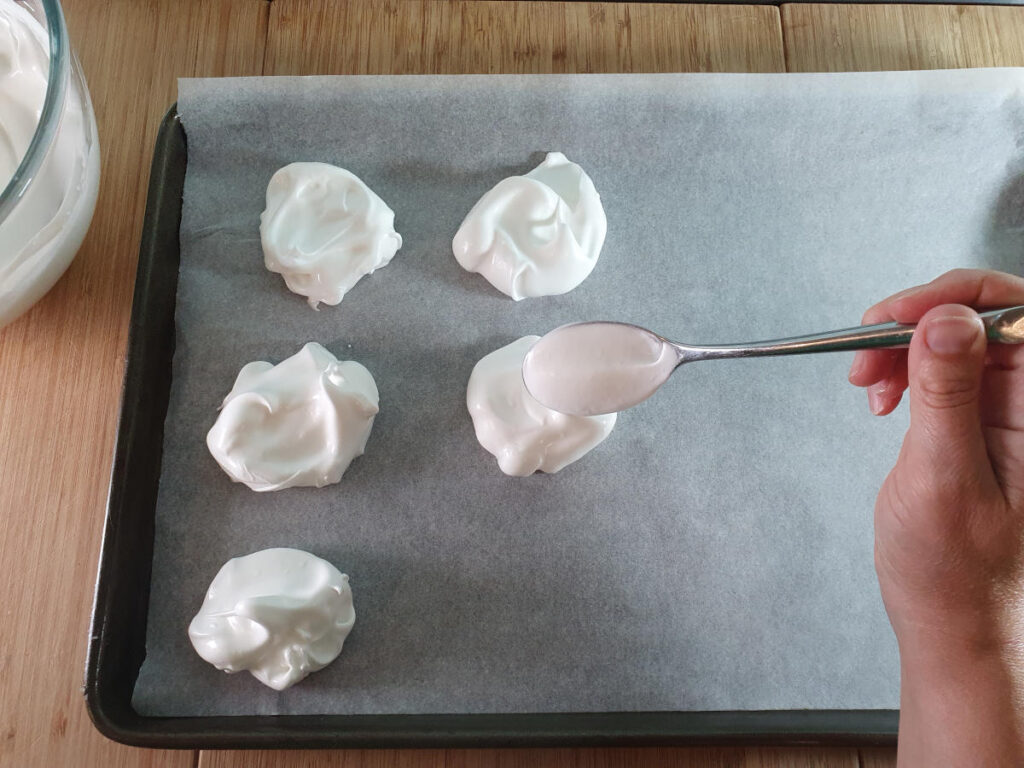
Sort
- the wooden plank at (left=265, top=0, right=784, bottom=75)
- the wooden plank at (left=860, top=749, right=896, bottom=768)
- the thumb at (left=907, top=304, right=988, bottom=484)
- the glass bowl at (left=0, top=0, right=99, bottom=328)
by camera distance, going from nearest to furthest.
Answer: the thumb at (left=907, top=304, right=988, bottom=484)
the glass bowl at (left=0, top=0, right=99, bottom=328)
the wooden plank at (left=860, top=749, right=896, bottom=768)
the wooden plank at (left=265, top=0, right=784, bottom=75)

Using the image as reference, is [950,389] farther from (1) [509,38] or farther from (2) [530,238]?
(1) [509,38]

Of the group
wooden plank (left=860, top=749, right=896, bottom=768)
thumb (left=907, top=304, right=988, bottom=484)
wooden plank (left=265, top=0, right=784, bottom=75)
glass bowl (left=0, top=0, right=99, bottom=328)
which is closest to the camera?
thumb (left=907, top=304, right=988, bottom=484)

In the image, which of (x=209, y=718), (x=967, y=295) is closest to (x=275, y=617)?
(x=209, y=718)

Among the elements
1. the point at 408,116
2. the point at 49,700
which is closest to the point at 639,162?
the point at 408,116

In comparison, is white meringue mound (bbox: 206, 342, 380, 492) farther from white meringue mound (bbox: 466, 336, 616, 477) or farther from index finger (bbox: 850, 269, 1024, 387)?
index finger (bbox: 850, 269, 1024, 387)

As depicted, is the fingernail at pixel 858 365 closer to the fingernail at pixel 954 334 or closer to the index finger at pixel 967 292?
the index finger at pixel 967 292

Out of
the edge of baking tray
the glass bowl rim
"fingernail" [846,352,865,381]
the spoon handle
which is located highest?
the glass bowl rim

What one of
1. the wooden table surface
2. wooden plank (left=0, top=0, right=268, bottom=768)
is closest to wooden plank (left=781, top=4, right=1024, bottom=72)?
the wooden table surface

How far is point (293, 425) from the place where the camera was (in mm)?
954

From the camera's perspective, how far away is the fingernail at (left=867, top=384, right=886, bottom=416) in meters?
0.98

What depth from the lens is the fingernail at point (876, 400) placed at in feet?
3.20

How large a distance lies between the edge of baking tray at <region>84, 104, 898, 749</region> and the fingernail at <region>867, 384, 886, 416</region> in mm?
360

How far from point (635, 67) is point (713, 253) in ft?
0.99

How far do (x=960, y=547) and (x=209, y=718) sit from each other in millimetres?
811
